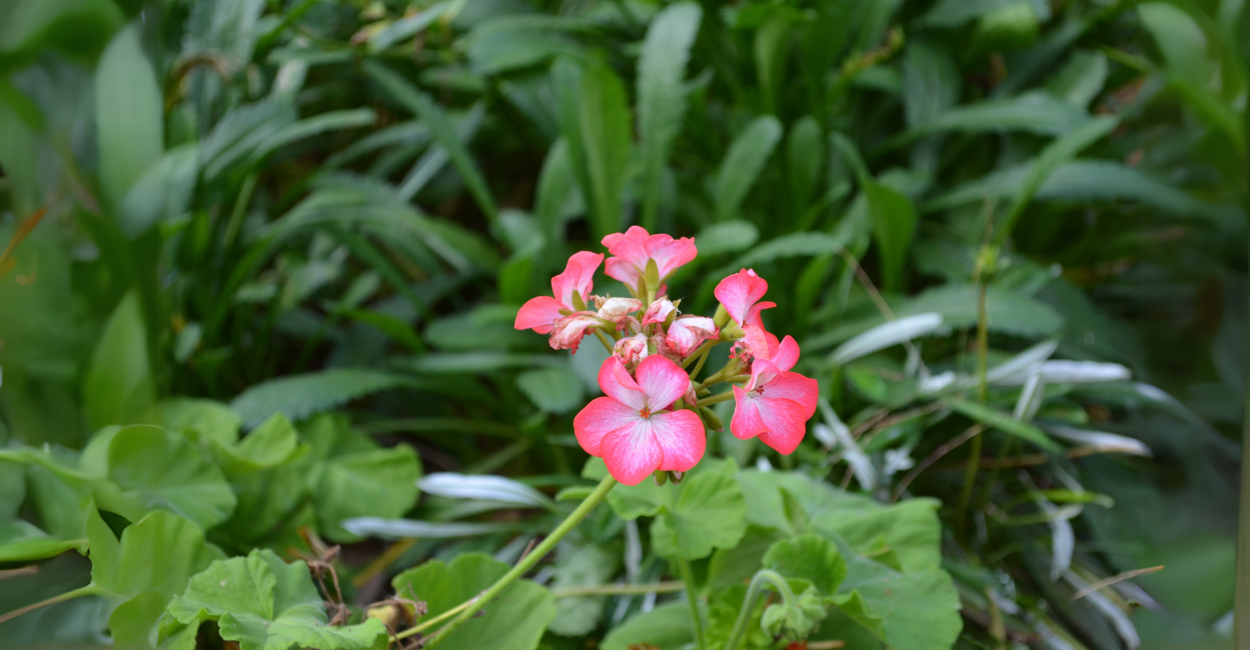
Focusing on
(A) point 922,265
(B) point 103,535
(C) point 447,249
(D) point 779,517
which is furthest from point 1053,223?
(B) point 103,535

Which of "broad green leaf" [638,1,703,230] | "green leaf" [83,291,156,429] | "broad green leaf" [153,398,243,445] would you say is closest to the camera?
"green leaf" [83,291,156,429]

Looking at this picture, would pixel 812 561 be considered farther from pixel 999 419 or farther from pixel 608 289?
pixel 608 289

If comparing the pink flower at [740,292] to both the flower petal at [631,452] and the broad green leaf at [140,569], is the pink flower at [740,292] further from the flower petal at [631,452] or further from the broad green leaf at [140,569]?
the broad green leaf at [140,569]

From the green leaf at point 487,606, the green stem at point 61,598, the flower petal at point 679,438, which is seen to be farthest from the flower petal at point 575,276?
Result: the green stem at point 61,598

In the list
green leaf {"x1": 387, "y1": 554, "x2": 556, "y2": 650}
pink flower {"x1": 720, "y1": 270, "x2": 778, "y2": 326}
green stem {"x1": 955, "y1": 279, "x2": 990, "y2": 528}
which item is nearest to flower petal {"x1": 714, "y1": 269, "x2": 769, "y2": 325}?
pink flower {"x1": 720, "y1": 270, "x2": 778, "y2": 326}

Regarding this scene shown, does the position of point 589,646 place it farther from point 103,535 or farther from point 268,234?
point 268,234

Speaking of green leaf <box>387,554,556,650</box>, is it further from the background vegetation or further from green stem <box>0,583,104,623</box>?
green stem <box>0,583,104,623</box>
